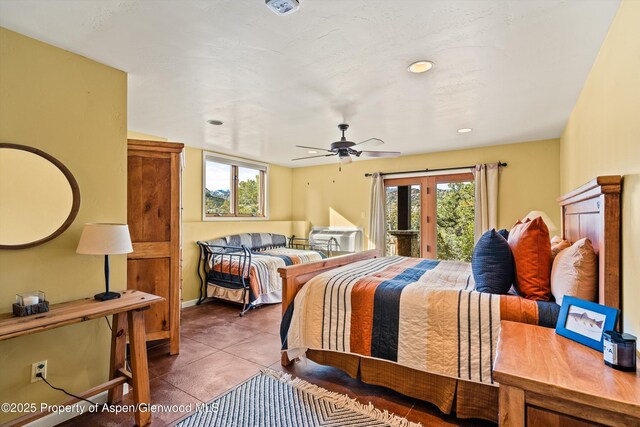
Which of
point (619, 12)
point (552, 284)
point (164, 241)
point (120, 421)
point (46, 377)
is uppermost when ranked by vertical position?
point (619, 12)

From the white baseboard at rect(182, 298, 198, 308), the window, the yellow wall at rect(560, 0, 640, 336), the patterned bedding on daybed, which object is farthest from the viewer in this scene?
the window

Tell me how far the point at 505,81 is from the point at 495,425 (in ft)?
8.32

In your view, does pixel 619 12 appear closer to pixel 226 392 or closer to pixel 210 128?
pixel 226 392

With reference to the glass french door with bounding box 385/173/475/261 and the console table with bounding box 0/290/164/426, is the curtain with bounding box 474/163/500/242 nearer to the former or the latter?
the glass french door with bounding box 385/173/475/261

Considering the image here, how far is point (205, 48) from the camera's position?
2029 millimetres

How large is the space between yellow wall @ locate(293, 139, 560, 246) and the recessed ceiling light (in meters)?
3.05

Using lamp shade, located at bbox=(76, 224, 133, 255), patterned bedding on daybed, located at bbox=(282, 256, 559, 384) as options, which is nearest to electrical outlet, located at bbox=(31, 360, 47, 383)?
lamp shade, located at bbox=(76, 224, 133, 255)

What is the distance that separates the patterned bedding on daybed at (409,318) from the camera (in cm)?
181

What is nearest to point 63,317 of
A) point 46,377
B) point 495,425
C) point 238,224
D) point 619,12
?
point 46,377

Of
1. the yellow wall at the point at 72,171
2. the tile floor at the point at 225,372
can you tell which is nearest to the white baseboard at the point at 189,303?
the tile floor at the point at 225,372

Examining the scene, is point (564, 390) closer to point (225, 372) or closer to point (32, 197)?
point (225, 372)

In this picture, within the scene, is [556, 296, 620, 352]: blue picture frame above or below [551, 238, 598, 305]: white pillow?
below

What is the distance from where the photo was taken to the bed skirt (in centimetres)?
184

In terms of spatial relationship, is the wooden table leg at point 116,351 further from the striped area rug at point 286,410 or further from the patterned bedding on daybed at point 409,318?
the patterned bedding on daybed at point 409,318
